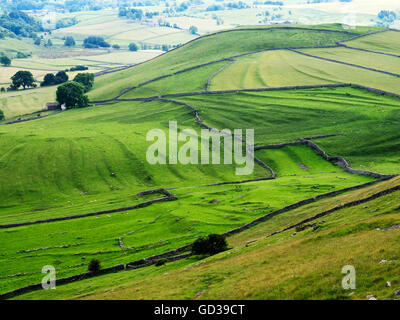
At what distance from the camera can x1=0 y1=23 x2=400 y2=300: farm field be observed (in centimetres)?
4031

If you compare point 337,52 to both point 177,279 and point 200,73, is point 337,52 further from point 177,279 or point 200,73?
point 177,279

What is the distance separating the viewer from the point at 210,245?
2197 inches

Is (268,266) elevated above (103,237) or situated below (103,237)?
above

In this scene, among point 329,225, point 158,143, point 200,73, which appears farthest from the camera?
point 200,73

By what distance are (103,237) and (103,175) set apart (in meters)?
35.1

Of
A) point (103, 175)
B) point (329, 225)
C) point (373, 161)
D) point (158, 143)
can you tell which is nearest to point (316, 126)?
point (373, 161)

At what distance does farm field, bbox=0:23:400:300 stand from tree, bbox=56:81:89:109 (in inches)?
220

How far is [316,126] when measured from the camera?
130m

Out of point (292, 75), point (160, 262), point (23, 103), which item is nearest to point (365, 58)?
point (292, 75)

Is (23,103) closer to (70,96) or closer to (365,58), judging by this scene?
(70,96)

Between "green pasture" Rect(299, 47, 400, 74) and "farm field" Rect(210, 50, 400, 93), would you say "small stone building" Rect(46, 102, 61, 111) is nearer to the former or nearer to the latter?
"farm field" Rect(210, 50, 400, 93)

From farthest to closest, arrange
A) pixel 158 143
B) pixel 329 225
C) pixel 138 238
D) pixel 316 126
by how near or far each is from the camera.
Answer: pixel 316 126
pixel 158 143
pixel 138 238
pixel 329 225

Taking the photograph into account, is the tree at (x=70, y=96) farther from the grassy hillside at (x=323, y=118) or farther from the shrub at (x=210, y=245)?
the shrub at (x=210, y=245)

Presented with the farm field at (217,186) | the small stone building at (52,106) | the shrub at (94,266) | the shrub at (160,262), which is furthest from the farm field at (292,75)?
the shrub at (94,266)
